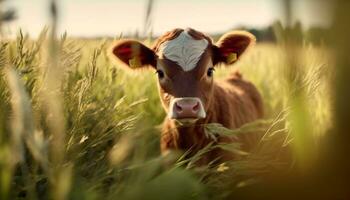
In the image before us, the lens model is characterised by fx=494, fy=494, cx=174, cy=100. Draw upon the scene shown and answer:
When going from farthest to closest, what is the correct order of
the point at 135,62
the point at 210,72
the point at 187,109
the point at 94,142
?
the point at 135,62 < the point at 210,72 < the point at 187,109 < the point at 94,142

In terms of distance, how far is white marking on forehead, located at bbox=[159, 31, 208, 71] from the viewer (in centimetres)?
374

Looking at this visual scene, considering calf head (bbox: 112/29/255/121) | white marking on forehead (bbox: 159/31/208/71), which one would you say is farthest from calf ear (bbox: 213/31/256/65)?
white marking on forehead (bbox: 159/31/208/71)

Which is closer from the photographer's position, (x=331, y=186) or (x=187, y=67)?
(x=331, y=186)

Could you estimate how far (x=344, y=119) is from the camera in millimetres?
688

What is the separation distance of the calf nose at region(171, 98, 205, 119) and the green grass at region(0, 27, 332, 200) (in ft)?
2.25

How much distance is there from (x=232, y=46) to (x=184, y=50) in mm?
615

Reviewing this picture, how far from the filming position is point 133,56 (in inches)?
160

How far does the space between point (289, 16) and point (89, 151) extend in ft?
4.69

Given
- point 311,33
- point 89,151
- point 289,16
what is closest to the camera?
point 289,16

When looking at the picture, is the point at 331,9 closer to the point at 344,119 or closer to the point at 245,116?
the point at 344,119

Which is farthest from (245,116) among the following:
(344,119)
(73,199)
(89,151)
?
(344,119)

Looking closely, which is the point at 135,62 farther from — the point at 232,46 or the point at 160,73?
the point at 232,46

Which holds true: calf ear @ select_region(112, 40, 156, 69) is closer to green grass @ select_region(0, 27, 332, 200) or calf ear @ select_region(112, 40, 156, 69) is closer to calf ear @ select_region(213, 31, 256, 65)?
calf ear @ select_region(213, 31, 256, 65)

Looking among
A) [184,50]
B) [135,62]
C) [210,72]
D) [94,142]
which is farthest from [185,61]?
[94,142]
